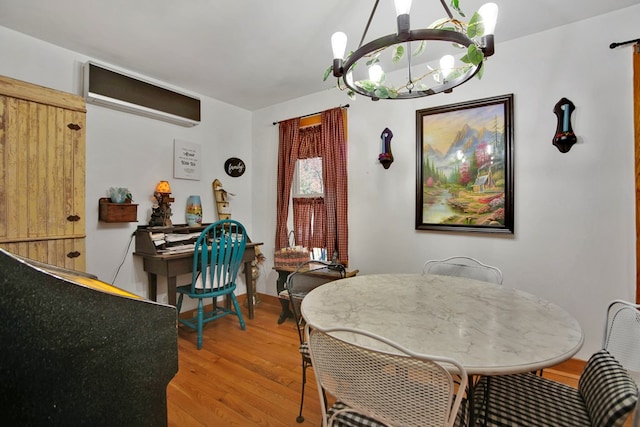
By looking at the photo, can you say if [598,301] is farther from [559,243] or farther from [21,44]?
[21,44]

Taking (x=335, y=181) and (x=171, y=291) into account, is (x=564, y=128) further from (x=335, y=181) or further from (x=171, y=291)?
(x=171, y=291)

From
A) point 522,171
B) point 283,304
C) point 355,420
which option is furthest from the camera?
point 283,304

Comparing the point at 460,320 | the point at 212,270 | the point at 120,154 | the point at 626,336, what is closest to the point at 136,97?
the point at 120,154

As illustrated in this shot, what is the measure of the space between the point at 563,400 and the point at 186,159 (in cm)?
333

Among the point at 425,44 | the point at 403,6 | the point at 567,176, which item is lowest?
the point at 567,176

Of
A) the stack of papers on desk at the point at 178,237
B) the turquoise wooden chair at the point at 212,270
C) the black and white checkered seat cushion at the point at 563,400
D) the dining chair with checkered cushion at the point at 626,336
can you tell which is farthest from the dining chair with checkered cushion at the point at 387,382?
the stack of papers on desk at the point at 178,237

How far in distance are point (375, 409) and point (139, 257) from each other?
8.75 feet

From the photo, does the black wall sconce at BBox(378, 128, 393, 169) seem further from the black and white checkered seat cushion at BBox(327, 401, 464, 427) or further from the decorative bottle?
the black and white checkered seat cushion at BBox(327, 401, 464, 427)

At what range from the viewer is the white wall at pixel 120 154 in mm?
2225

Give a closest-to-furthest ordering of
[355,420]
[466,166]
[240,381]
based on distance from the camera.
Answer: [355,420] → [240,381] → [466,166]

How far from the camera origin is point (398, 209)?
9.15 feet

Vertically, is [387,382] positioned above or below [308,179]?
below

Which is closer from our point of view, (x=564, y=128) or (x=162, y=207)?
(x=564, y=128)

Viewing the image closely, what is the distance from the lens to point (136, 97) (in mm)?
2672
